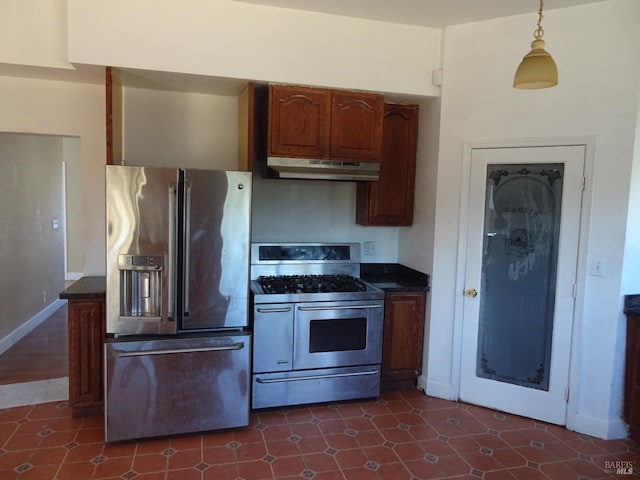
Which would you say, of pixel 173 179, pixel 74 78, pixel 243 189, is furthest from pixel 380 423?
pixel 74 78

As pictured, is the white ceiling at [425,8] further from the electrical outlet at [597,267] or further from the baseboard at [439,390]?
the baseboard at [439,390]

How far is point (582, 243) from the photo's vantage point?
303 centimetres

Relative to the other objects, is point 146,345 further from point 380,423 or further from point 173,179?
point 380,423

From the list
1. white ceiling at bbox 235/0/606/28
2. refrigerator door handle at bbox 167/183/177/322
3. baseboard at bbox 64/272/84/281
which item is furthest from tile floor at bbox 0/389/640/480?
baseboard at bbox 64/272/84/281

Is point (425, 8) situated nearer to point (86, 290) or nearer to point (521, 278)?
point (521, 278)

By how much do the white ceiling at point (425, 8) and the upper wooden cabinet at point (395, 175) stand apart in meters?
0.73

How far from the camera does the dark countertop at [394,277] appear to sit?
359 centimetres

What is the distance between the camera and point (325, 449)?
9.24 ft

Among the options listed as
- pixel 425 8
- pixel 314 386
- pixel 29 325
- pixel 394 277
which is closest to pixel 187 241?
pixel 314 386

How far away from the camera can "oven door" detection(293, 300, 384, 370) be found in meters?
3.28

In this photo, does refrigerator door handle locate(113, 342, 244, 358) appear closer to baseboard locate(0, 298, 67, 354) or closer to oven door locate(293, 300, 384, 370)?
oven door locate(293, 300, 384, 370)

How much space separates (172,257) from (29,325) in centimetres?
318

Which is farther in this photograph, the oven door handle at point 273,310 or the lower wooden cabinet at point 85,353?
the oven door handle at point 273,310

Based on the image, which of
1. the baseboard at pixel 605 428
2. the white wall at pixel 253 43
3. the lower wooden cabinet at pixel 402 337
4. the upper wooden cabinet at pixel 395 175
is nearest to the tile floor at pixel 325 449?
the baseboard at pixel 605 428
